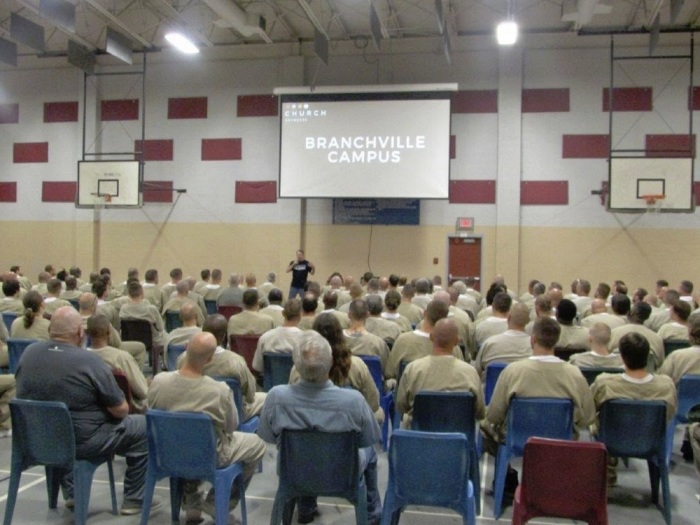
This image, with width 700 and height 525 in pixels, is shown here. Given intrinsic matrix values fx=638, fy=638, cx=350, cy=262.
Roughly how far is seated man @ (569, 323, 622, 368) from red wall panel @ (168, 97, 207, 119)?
1163 cm

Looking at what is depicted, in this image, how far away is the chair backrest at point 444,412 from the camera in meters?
3.59

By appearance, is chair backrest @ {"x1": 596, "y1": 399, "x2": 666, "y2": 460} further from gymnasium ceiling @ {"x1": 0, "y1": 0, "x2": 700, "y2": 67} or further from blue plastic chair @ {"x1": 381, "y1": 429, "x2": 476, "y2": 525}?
gymnasium ceiling @ {"x1": 0, "y1": 0, "x2": 700, "y2": 67}

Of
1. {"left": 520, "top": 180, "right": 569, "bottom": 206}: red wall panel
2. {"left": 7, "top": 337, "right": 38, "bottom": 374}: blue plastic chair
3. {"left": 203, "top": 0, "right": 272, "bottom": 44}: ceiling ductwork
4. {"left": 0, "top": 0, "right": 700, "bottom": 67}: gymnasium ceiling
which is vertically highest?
{"left": 0, "top": 0, "right": 700, "bottom": 67}: gymnasium ceiling

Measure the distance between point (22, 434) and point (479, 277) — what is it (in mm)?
10690

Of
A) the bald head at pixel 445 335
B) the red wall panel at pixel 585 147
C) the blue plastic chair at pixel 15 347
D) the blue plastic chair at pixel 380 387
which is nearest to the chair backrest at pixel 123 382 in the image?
the blue plastic chair at pixel 380 387

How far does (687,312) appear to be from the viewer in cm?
591

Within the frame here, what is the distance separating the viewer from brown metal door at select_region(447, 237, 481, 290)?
517 inches

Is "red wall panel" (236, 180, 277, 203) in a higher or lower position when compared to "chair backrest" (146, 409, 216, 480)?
higher

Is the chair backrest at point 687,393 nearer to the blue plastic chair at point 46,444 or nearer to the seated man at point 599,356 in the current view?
the seated man at point 599,356

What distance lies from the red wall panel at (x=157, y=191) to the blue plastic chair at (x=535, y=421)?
478 inches

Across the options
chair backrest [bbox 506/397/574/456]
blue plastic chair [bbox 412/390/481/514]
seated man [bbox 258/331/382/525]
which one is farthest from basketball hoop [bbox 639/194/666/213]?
seated man [bbox 258/331/382/525]

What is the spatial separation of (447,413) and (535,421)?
510 mm

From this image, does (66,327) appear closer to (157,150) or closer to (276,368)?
(276,368)

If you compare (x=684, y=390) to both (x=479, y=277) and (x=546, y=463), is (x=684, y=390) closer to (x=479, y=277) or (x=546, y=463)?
(x=546, y=463)
